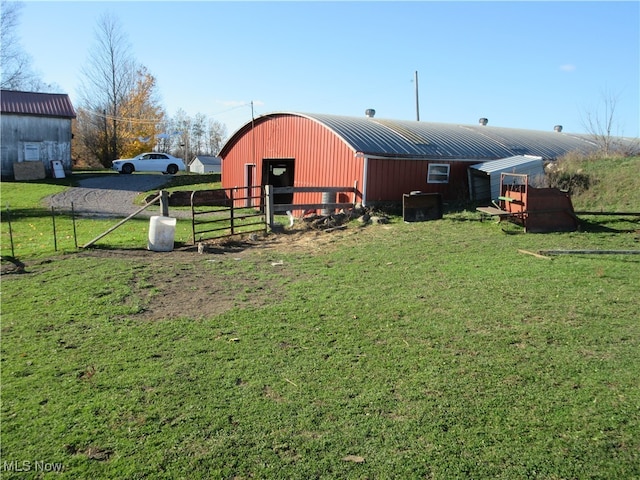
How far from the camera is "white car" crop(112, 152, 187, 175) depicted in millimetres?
35688

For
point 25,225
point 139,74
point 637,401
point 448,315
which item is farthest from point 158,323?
point 139,74

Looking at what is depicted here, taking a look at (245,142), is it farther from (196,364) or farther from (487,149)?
(196,364)

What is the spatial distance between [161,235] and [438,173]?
1079 centimetres

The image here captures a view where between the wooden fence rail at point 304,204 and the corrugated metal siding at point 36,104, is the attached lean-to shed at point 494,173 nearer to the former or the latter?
the wooden fence rail at point 304,204

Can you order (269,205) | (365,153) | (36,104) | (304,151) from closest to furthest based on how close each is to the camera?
(269,205)
(365,153)
(304,151)
(36,104)

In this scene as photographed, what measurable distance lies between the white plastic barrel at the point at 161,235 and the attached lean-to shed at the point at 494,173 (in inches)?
422

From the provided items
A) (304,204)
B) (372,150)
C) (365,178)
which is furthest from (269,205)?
(372,150)

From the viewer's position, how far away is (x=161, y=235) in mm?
11781

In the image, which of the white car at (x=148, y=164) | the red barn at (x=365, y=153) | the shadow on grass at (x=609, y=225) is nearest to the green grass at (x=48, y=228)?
the red barn at (x=365, y=153)

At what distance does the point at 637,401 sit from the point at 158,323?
5777 millimetres

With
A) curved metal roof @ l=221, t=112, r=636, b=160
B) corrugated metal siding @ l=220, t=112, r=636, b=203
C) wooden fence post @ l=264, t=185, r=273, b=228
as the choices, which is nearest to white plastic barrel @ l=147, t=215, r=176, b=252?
wooden fence post @ l=264, t=185, r=273, b=228

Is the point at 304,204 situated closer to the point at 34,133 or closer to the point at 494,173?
the point at 494,173

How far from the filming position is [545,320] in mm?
6801

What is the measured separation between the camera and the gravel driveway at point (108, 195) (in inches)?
788
